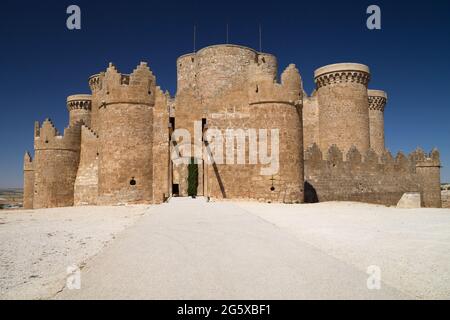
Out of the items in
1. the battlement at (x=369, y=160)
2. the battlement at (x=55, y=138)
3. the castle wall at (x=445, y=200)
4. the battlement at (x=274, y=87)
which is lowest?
the castle wall at (x=445, y=200)

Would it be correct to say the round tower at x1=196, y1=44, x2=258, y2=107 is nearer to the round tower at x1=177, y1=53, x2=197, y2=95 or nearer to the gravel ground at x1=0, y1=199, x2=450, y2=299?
the round tower at x1=177, y1=53, x2=197, y2=95

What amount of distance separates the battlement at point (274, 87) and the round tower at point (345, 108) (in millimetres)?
13911

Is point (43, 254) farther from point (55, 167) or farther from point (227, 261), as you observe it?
point (55, 167)

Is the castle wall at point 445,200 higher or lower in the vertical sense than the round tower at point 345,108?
lower

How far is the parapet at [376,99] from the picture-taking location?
115 ft

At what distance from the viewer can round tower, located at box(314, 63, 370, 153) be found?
29859 mm

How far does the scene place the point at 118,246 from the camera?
6.02m

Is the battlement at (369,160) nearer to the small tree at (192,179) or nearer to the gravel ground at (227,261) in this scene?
the small tree at (192,179)

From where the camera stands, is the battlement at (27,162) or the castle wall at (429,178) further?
the castle wall at (429,178)

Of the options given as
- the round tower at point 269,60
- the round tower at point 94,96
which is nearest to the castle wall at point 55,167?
the round tower at point 94,96

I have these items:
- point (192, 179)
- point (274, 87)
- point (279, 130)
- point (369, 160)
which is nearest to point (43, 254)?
point (279, 130)
